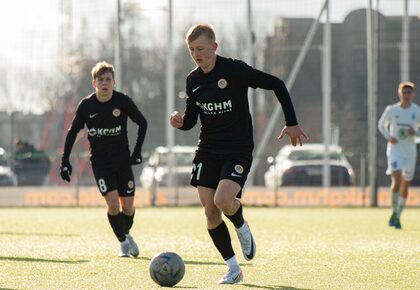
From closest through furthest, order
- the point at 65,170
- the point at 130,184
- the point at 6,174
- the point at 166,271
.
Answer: the point at 166,271 → the point at 65,170 → the point at 130,184 → the point at 6,174

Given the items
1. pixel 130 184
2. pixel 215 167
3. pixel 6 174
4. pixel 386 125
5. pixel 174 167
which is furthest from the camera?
pixel 6 174

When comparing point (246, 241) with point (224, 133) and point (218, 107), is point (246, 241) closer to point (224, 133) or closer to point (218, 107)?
point (224, 133)

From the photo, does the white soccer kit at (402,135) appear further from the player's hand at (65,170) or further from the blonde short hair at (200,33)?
the blonde short hair at (200,33)

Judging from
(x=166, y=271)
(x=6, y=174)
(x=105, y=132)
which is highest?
(x=105, y=132)

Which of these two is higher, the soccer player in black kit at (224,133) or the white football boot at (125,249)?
the soccer player in black kit at (224,133)

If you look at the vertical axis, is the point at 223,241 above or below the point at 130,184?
below

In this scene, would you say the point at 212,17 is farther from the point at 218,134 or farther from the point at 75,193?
the point at 218,134

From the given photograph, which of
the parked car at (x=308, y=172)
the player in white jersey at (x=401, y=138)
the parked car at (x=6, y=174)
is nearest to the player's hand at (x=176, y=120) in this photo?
the player in white jersey at (x=401, y=138)

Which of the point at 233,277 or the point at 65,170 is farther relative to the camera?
the point at 65,170

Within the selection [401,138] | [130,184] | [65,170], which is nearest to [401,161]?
[401,138]

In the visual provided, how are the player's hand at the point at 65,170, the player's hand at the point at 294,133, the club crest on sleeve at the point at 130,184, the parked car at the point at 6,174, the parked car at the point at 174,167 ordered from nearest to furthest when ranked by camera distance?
the player's hand at the point at 294,133
the player's hand at the point at 65,170
the club crest on sleeve at the point at 130,184
the parked car at the point at 174,167
the parked car at the point at 6,174

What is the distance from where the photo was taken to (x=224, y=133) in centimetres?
902

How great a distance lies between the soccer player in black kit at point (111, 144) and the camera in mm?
11648

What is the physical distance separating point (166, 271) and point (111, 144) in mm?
3508
